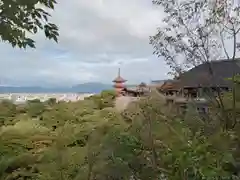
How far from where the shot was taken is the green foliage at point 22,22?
6.53 ft

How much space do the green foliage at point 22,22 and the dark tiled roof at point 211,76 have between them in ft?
5.26

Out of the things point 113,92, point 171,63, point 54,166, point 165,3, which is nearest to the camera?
point 54,166

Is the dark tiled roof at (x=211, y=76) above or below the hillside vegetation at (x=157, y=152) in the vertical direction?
above

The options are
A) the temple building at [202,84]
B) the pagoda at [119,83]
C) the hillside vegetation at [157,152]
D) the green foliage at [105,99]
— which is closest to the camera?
the hillside vegetation at [157,152]

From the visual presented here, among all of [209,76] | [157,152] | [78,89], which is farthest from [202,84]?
[78,89]

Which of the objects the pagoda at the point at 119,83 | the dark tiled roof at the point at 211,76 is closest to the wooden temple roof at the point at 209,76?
the dark tiled roof at the point at 211,76

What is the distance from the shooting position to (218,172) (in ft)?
6.35

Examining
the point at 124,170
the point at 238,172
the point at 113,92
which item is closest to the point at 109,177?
the point at 124,170

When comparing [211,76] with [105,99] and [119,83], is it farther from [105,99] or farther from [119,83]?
[119,83]

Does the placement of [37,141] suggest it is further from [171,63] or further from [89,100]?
[89,100]

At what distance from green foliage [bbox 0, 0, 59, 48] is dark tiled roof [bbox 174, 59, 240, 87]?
1602 millimetres

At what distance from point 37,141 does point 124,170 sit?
3663mm

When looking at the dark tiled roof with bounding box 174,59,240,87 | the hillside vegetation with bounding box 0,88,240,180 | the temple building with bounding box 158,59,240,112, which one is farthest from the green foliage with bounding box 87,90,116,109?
the hillside vegetation with bounding box 0,88,240,180

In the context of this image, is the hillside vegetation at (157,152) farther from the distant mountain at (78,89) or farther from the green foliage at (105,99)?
the distant mountain at (78,89)
